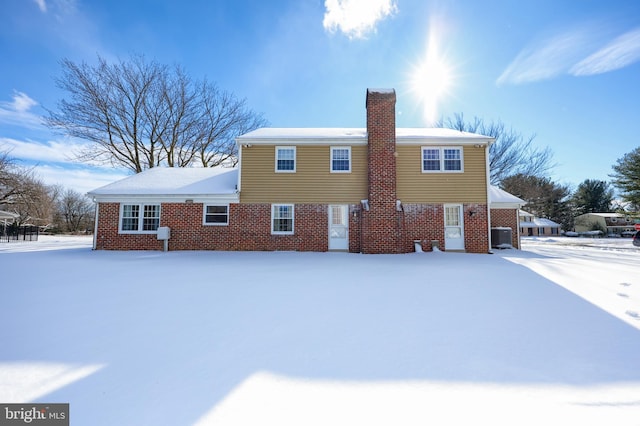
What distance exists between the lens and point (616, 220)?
42.2m

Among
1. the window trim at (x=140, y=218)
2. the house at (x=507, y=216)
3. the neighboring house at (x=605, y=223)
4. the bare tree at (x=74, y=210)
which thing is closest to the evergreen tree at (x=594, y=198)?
the neighboring house at (x=605, y=223)

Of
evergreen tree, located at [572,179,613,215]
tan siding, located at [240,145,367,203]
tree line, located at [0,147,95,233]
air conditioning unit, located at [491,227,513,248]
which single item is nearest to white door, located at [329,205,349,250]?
tan siding, located at [240,145,367,203]

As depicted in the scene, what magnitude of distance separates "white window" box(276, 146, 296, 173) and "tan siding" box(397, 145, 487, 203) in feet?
15.5

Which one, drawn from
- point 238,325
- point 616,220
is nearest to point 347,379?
point 238,325

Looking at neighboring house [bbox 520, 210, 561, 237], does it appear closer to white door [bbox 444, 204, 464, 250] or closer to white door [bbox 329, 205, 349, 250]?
white door [bbox 444, 204, 464, 250]

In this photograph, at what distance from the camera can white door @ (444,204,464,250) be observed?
11.9 metres

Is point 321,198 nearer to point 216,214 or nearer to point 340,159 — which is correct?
point 340,159

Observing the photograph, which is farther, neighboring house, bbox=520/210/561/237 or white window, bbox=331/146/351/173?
neighboring house, bbox=520/210/561/237

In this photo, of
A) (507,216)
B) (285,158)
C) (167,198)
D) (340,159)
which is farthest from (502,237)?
(167,198)

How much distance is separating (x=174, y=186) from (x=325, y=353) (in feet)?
40.4

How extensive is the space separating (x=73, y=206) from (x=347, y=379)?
6079cm

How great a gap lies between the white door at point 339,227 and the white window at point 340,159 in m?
1.72

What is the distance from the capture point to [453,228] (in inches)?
472

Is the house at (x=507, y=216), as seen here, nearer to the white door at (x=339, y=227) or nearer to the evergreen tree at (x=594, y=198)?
the white door at (x=339, y=227)
